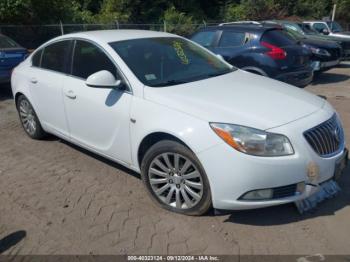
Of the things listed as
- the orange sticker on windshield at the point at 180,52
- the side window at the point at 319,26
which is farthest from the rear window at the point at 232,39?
the side window at the point at 319,26

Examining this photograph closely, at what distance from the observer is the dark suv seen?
27.1 ft

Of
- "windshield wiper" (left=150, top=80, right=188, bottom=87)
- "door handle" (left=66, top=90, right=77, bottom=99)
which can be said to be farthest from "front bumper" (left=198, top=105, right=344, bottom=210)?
"door handle" (left=66, top=90, right=77, bottom=99)

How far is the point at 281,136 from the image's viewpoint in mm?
3223

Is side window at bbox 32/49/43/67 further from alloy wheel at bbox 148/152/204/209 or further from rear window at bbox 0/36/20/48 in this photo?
rear window at bbox 0/36/20/48

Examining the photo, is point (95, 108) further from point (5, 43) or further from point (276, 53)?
point (5, 43)

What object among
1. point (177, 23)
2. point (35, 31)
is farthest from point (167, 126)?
point (177, 23)

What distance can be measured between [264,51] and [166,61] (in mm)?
4653

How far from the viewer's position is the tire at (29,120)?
5.58m

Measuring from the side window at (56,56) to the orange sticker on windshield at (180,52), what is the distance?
4.28 feet

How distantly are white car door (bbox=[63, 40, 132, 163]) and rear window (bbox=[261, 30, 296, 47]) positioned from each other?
16.7 ft

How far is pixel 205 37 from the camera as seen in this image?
9.48 m

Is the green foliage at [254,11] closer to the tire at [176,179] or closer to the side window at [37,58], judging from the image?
the side window at [37,58]

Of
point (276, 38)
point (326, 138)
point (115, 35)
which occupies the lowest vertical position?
point (276, 38)

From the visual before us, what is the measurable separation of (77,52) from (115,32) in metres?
0.51
